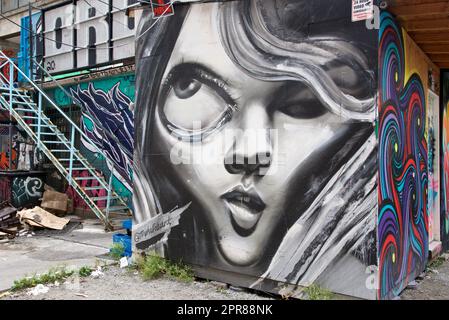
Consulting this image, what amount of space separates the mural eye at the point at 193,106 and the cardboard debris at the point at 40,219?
477 cm

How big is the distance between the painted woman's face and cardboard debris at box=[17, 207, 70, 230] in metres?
4.43

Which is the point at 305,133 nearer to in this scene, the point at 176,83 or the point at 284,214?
the point at 284,214

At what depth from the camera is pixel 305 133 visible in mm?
4770

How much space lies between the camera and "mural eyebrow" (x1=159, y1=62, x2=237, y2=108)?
5410mm

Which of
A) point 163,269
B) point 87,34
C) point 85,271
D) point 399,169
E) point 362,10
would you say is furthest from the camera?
point 87,34

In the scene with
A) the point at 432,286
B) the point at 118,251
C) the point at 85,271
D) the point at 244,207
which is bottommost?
the point at 432,286

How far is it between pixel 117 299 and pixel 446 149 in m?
6.04

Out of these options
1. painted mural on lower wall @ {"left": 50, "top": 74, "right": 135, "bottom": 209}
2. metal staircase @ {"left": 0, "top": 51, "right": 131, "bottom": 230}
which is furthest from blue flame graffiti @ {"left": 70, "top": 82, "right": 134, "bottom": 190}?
metal staircase @ {"left": 0, "top": 51, "right": 131, "bottom": 230}

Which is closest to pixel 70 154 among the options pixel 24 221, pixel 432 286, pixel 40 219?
pixel 40 219

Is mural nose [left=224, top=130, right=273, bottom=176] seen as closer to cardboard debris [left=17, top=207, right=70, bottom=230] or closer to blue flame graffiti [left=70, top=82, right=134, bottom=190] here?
blue flame graffiti [left=70, top=82, right=134, bottom=190]

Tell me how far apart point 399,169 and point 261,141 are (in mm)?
1654

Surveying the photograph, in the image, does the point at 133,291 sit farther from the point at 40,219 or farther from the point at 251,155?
the point at 40,219

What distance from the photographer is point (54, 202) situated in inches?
402

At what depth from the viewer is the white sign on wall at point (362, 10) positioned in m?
4.29
